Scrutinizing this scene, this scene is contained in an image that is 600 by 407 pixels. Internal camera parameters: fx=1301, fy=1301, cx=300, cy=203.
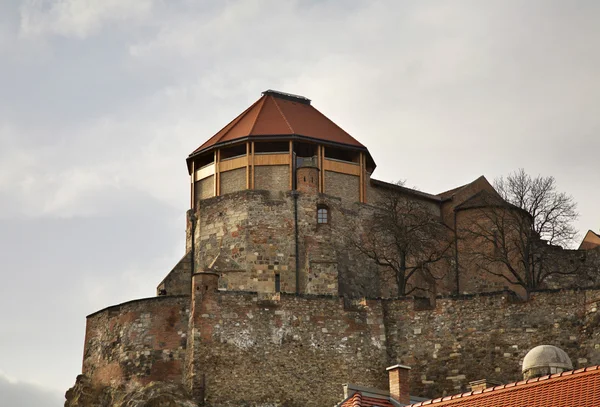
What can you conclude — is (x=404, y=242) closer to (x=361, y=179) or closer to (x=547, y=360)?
(x=361, y=179)

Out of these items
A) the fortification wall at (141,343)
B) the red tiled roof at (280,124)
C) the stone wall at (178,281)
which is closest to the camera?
the fortification wall at (141,343)

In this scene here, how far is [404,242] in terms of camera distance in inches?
2325

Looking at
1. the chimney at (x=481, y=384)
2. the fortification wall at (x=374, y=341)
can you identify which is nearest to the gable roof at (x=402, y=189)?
the fortification wall at (x=374, y=341)

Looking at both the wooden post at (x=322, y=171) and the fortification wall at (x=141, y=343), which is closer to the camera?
the fortification wall at (x=141, y=343)

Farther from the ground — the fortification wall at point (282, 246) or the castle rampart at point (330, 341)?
the fortification wall at point (282, 246)

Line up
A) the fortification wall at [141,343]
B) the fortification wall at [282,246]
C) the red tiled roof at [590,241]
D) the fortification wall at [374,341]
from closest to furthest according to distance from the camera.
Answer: the fortification wall at [374,341], the fortification wall at [141,343], the fortification wall at [282,246], the red tiled roof at [590,241]

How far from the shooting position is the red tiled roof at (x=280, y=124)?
2398 inches

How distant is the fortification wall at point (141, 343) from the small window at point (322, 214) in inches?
377

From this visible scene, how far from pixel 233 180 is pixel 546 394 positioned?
33248mm

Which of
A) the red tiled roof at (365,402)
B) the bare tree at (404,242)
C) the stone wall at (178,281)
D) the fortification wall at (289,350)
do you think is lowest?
the red tiled roof at (365,402)

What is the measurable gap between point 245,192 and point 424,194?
9.70 meters

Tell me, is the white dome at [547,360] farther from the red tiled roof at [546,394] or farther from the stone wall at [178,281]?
the stone wall at [178,281]

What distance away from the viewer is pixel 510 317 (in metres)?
49.5

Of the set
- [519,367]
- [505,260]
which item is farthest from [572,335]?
[505,260]
